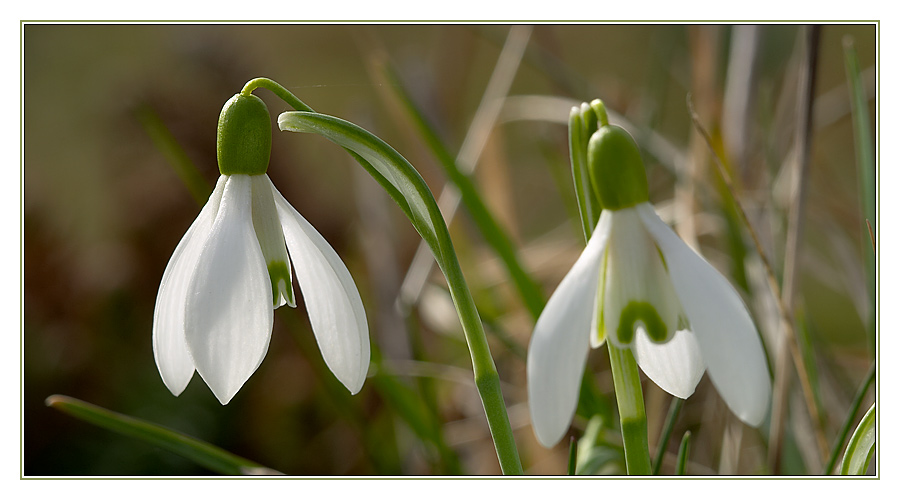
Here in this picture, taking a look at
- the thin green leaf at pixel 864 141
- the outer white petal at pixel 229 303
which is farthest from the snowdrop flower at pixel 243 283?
the thin green leaf at pixel 864 141

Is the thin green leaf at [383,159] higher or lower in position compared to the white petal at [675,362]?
higher

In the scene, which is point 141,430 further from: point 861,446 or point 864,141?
point 864,141

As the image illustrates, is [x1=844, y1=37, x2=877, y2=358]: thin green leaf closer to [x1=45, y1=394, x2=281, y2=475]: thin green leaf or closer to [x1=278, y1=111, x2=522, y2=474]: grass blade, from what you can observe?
[x1=278, y1=111, x2=522, y2=474]: grass blade

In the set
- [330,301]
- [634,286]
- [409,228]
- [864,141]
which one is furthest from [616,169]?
[409,228]

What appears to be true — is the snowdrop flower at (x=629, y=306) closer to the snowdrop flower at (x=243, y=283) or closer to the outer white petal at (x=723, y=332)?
the outer white petal at (x=723, y=332)

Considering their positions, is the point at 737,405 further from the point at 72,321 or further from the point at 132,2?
the point at 72,321

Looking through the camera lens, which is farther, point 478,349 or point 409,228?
point 409,228
